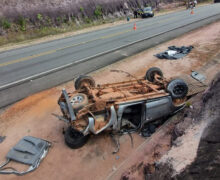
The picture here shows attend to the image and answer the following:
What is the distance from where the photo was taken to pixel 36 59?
10.9m

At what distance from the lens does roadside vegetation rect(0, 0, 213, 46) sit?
17.6 meters

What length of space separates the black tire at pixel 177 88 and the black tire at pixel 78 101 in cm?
246

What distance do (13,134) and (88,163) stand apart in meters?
2.81

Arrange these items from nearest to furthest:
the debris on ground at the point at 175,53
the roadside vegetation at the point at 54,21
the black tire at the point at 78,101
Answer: the black tire at the point at 78,101 → the debris on ground at the point at 175,53 → the roadside vegetation at the point at 54,21

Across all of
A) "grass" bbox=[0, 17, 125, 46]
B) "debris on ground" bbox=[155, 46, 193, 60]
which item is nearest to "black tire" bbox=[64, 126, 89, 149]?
"debris on ground" bbox=[155, 46, 193, 60]

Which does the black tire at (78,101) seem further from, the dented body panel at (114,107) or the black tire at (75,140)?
the black tire at (75,140)

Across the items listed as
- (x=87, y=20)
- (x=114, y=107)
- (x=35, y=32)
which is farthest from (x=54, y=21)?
(x=114, y=107)

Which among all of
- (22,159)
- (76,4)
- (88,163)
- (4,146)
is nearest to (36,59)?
(4,146)

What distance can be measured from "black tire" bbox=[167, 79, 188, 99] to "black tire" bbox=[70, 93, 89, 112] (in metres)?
2.46

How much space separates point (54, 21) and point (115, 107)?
21.3m

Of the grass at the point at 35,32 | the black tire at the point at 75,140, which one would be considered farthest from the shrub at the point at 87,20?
the black tire at the point at 75,140

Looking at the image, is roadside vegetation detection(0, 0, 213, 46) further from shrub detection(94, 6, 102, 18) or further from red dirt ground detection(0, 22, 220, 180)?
red dirt ground detection(0, 22, 220, 180)

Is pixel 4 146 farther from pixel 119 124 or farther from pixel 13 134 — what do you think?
pixel 119 124

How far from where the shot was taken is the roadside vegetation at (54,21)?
57.7 feet
